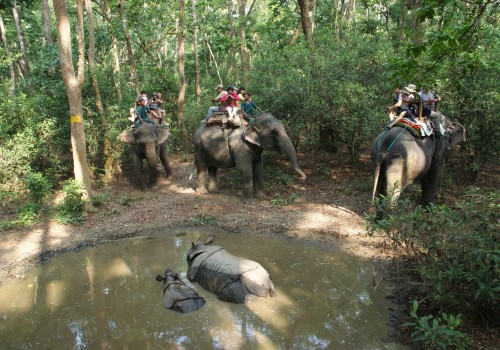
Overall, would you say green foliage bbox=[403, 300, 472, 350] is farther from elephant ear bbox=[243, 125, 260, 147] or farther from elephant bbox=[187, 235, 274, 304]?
elephant ear bbox=[243, 125, 260, 147]

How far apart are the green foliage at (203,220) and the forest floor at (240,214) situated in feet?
0.08

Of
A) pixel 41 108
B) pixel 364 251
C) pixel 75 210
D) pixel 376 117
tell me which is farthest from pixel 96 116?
pixel 364 251

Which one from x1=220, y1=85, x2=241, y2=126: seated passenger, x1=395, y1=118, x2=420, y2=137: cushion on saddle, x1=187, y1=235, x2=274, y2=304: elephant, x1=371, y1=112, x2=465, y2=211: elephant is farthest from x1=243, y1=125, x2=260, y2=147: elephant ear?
x1=187, y1=235, x2=274, y2=304: elephant

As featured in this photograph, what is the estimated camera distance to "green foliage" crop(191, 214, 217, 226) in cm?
893

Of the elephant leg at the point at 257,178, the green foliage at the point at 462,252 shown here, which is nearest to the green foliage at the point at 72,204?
the elephant leg at the point at 257,178

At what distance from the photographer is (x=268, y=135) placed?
33.0 ft

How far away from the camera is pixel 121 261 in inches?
287

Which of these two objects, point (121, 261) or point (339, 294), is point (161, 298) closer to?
point (121, 261)

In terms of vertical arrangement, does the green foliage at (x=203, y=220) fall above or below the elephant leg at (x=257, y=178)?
below

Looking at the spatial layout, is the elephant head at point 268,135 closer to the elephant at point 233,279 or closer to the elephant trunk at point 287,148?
the elephant trunk at point 287,148

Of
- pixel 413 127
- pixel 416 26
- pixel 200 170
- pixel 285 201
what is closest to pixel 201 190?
pixel 200 170

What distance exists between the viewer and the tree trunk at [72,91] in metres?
9.01

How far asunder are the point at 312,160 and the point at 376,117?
3539 millimetres

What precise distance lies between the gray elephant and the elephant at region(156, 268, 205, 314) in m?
4.71
